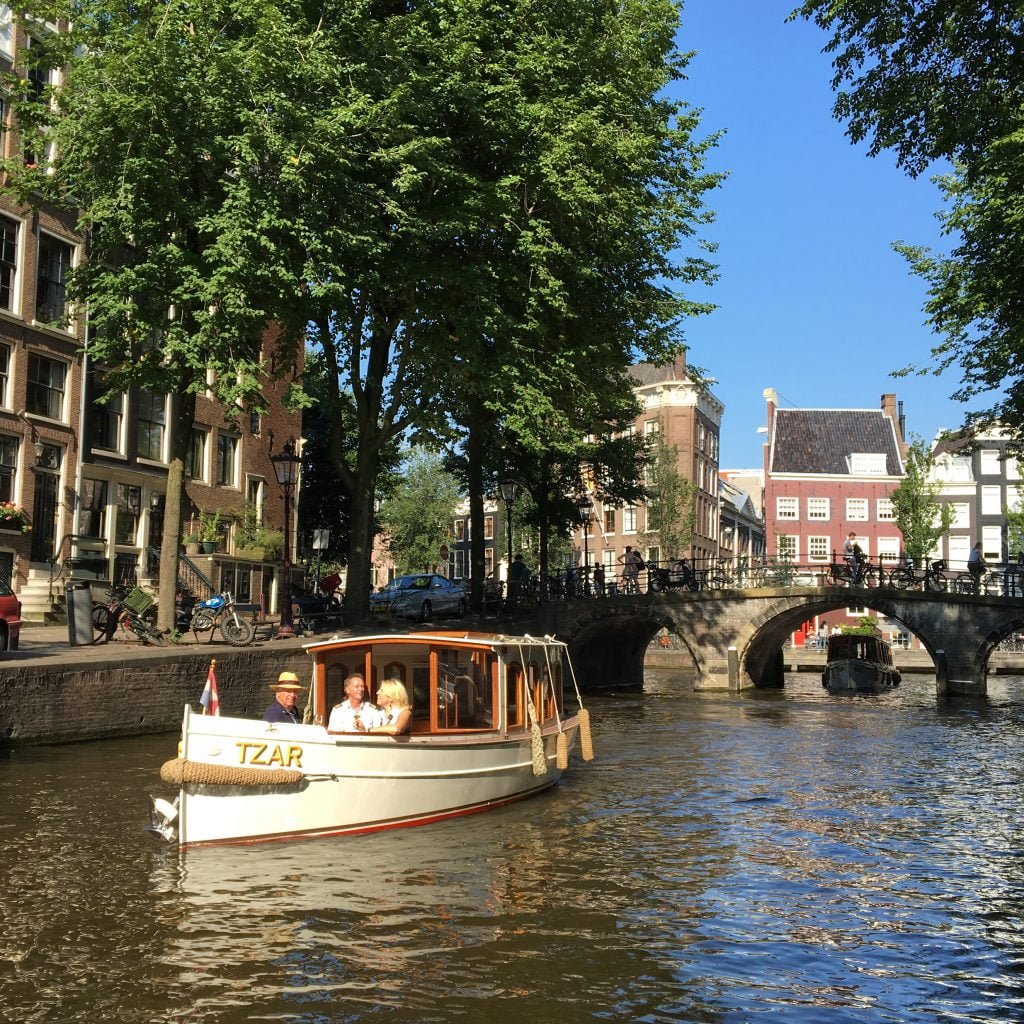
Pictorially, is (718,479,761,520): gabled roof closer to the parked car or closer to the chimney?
the chimney

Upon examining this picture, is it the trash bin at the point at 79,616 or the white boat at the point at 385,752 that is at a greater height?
the trash bin at the point at 79,616

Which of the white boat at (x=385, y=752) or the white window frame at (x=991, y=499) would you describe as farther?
the white window frame at (x=991, y=499)

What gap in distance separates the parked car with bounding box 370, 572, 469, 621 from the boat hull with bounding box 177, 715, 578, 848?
24616 millimetres

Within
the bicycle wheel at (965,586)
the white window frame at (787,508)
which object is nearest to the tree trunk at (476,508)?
the bicycle wheel at (965,586)

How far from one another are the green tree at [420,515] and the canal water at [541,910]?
2131 inches

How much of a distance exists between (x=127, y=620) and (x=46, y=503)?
29.3 feet

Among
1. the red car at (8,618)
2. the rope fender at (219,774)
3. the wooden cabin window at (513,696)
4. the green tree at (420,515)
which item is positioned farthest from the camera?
the green tree at (420,515)

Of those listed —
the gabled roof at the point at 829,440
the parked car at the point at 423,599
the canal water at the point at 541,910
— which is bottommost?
the canal water at the point at 541,910

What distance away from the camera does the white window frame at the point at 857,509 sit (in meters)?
77.9

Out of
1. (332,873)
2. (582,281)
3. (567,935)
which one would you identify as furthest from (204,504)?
(567,935)

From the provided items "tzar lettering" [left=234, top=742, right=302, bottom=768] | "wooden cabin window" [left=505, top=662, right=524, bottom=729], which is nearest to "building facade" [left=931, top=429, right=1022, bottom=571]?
"wooden cabin window" [left=505, top=662, right=524, bottom=729]

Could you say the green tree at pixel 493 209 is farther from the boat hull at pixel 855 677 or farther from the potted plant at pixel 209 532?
the boat hull at pixel 855 677

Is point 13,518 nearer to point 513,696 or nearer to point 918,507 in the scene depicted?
point 513,696

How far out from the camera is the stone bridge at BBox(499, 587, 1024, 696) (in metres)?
38.2
